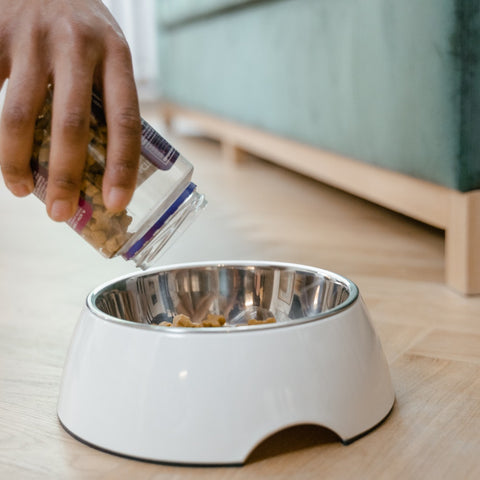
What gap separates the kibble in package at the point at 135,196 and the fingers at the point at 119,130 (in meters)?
0.03

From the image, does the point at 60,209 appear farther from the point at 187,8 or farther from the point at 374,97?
the point at 187,8

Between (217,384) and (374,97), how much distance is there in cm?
61

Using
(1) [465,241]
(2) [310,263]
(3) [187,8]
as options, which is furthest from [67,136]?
(3) [187,8]

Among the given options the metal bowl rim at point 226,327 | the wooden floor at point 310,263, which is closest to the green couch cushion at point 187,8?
the wooden floor at point 310,263

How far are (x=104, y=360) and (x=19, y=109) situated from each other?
0.56ft

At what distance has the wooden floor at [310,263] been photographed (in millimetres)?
475

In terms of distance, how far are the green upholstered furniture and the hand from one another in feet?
1.44

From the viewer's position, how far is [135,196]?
0.51 metres

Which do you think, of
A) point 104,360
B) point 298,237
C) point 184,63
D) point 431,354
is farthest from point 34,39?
point 184,63

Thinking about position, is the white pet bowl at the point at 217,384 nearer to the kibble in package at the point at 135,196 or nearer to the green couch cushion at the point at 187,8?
the kibble in package at the point at 135,196

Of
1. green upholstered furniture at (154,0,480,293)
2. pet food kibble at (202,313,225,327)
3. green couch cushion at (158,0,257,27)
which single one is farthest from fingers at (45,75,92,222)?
green couch cushion at (158,0,257,27)

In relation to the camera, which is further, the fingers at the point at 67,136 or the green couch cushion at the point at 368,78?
the green couch cushion at the point at 368,78

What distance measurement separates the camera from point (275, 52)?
1433 millimetres

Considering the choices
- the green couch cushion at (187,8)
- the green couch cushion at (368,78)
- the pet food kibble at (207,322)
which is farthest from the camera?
the green couch cushion at (187,8)
